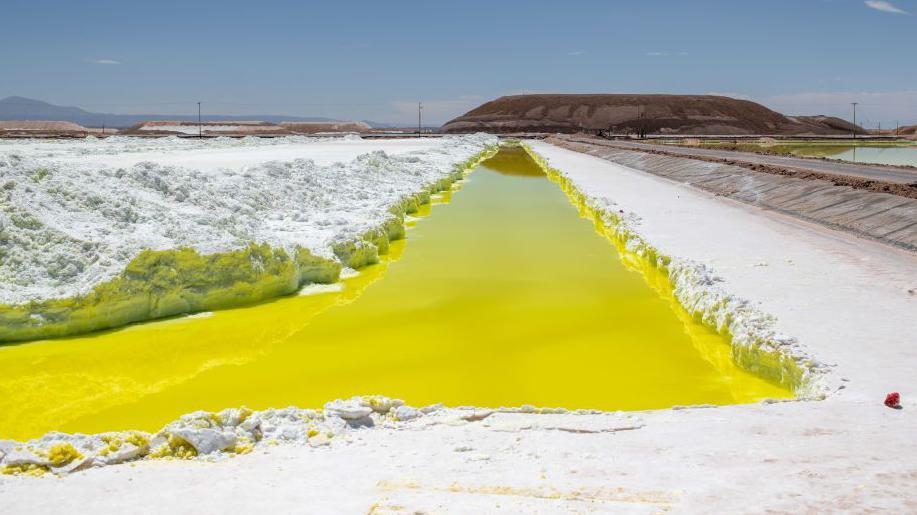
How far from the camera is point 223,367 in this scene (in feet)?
20.1

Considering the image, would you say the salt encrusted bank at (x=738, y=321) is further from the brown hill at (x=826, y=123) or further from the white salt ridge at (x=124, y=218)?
the brown hill at (x=826, y=123)

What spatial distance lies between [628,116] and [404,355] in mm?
130861

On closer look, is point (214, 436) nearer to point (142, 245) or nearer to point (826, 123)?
point (142, 245)

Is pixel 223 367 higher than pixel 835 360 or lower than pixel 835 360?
lower

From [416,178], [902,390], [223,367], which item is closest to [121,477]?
[223,367]

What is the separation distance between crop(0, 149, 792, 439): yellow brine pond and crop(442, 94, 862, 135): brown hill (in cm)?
10238

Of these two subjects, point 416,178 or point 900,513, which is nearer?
point 900,513

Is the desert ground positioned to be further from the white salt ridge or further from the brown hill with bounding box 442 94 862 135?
the brown hill with bounding box 442 94 862 135

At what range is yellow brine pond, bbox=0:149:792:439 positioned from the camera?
536cm

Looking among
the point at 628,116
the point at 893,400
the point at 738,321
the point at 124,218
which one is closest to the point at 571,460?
the point at 893,400

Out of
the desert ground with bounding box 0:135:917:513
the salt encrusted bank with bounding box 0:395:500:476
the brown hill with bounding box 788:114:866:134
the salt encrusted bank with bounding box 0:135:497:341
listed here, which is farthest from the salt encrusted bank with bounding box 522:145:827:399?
the brown hill with bounding box 788:114:866:134

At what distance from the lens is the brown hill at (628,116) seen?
11350cm

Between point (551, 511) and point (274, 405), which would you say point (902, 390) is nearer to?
point (551, 511)

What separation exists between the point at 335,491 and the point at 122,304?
4.70m
